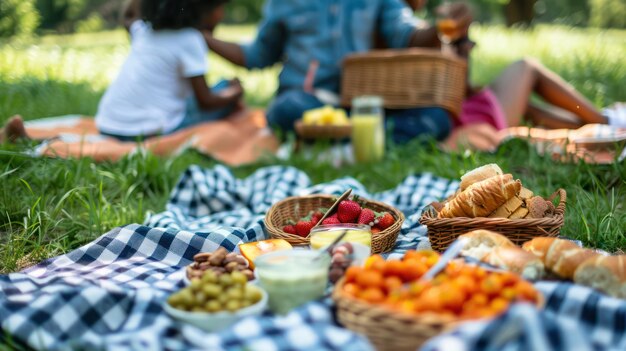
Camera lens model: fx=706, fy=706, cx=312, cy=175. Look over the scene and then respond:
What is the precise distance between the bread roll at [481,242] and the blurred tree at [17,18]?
18.4 ft

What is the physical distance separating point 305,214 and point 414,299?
1259 mm

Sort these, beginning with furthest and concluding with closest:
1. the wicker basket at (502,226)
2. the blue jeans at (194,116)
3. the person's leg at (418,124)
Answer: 1. the blue jeans at (194,116)
2. the person's leg at (418,124)
3. the wicker basket at (502,226)

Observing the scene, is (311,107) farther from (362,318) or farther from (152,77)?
(362,318)

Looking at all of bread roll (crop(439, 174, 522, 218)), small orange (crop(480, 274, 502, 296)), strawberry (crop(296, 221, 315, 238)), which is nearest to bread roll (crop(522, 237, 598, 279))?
bread roll (crop(439, 174, 522, 218))

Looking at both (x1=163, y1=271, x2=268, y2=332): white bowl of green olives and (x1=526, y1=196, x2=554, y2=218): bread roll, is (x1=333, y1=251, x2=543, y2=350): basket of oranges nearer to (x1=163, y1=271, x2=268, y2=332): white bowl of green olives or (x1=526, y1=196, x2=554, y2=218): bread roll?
(x1=163, y1=271, x2=268, y2=332): white bowl of green olives

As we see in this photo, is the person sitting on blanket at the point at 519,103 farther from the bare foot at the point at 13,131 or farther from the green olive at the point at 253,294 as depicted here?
the green olive at the point at 253,294

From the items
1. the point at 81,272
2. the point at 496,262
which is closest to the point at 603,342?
the point at 496,262

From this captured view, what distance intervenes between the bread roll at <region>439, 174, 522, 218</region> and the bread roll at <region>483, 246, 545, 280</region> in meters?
0.27

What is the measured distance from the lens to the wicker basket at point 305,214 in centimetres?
235

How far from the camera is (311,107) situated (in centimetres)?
438

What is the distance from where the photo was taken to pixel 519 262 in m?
1.90

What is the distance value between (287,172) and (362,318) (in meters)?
1.86

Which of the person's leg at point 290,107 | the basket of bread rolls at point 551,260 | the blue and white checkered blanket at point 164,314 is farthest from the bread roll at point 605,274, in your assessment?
the person's leg at point 290,107

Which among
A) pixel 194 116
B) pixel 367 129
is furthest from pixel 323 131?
pixel 194 116
